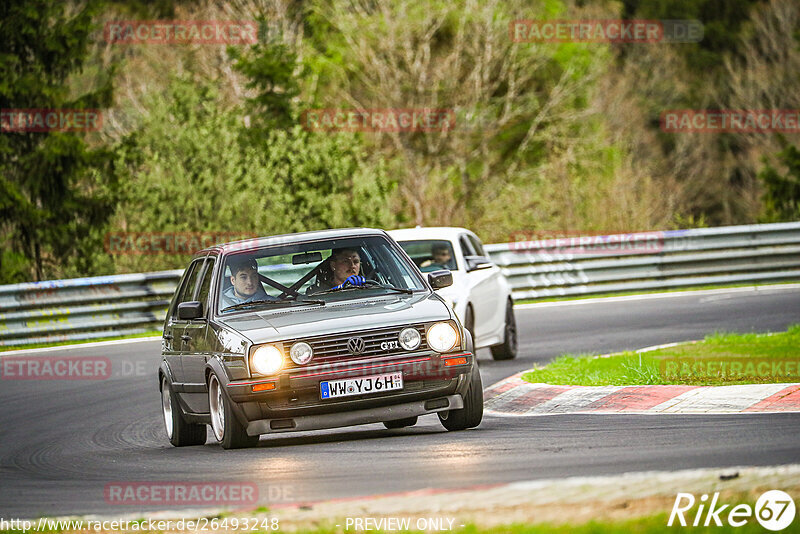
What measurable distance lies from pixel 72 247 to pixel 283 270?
20798 millimetres

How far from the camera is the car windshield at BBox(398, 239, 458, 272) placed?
16.0 meters

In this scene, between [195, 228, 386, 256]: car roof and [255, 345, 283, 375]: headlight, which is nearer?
[255, 345, 283, 375]: headlight

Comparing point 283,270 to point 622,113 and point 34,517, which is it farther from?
point 622,113

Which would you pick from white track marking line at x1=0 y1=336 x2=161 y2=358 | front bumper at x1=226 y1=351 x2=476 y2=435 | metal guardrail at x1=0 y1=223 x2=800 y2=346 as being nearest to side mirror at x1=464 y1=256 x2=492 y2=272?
front bumper at x1=226 y1=351 x2=476 y2=435

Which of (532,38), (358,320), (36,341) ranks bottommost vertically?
(36,341)

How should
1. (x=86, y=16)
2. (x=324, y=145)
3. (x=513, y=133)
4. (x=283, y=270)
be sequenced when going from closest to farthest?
1. (x=283, y=270)
2. (x=86, y=16)
3. (x=324, y=145)
4. (x=513, y=133)

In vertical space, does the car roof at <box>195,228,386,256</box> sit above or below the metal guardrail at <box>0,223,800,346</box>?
above

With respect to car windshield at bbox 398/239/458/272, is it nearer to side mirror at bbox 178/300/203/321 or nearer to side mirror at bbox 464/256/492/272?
side mirror at bbox 464/256/492/272

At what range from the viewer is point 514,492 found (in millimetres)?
6418

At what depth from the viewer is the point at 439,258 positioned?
16.1 metres

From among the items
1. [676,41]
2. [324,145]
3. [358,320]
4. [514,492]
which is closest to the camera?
[514,492]

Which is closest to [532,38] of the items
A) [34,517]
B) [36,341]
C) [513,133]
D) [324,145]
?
[513,133]

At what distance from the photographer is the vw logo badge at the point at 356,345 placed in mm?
9234

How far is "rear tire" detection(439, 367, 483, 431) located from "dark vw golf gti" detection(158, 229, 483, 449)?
10 mm
